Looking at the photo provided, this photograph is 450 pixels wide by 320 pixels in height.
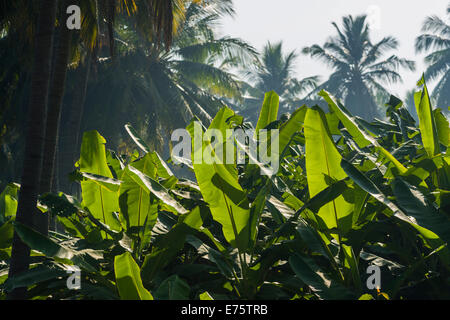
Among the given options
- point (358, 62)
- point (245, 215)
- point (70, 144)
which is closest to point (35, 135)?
point (245, 215)

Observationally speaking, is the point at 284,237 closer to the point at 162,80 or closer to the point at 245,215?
the point at 245,215

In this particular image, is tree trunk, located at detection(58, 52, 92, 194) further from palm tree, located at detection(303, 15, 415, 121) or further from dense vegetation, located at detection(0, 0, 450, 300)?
palm tree, located at detection(303, 15, 415, 121)

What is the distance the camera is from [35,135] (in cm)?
→ 230

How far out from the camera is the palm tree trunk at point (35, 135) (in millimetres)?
1884

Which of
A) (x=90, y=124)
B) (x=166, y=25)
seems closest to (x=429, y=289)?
(x=166, y=25)

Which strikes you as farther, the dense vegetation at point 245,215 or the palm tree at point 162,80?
the palm tree at point 162,80

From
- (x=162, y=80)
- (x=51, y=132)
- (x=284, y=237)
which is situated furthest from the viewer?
(x=162, y=80)

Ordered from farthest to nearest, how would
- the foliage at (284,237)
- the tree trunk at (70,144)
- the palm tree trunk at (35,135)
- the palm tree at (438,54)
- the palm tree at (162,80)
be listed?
the palm tree at (438,54) < the palm tree at (162,80) < the tree trunk at (70,144) < the palm tree trunk at (35,135) < the foliage at (284,237)

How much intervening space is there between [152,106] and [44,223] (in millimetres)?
14753

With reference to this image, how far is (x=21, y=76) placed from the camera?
38.1ft

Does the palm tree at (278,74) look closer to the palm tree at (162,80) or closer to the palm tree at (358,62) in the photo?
the palm tree at (358,62)

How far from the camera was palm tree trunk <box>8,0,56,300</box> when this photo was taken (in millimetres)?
1884

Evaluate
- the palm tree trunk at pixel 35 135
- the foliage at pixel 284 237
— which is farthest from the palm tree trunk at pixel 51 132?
the foliage at pixel 284 237

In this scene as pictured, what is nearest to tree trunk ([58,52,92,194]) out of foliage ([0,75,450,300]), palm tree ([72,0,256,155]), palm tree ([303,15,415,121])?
palm tree ([72,0,256,155])
